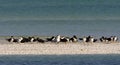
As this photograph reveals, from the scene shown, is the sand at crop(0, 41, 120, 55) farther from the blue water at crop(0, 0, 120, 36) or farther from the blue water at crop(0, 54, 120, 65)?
the blue water at crop(0, 0, 120, 36)

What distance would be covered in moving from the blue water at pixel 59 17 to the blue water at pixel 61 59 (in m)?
11.8

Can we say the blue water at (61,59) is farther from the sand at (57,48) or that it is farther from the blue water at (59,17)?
the blue water at (59,17)

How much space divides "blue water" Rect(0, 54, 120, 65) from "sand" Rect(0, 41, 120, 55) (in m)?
0.90

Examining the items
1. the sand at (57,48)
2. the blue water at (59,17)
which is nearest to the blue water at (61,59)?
the sand at (57,48)

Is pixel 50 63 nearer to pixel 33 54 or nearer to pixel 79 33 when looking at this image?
pixel 33 54

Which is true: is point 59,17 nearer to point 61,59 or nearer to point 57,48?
point 57,48

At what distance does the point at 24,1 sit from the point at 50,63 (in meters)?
52.0

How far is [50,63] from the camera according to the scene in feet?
97.4

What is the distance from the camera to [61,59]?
31172mm

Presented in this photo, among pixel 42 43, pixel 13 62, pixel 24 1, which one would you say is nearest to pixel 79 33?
pixel 42 43

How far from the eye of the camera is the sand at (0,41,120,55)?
33.4 m

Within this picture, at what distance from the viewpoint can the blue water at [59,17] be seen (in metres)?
48.1

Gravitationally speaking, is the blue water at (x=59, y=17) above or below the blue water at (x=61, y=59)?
above

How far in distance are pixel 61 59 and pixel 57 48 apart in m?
3.57
